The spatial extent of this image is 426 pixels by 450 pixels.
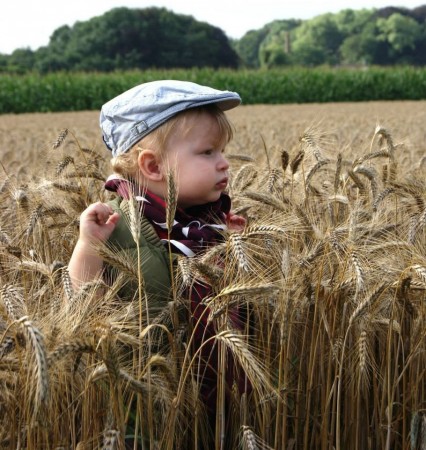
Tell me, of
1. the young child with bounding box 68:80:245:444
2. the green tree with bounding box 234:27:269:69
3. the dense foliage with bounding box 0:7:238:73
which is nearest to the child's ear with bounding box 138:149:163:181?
the young child with bounding box 68:80:245:444

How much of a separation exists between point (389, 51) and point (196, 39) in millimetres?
29300

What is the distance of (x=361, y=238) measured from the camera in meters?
2.66

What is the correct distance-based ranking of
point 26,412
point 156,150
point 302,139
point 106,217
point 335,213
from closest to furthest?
point 26,412 → point 106,217 → point 156,150 → point 335,213 → point 302,139

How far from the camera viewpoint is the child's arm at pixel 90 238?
7.63 ft

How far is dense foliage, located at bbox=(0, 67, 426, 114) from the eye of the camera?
3550 cm

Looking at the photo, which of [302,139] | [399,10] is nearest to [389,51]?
[399,10]

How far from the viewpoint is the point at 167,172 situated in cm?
244

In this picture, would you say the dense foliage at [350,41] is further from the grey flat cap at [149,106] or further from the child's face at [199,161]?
the child's face at [199,161]

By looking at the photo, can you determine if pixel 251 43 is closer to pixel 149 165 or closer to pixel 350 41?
pixel 350 41

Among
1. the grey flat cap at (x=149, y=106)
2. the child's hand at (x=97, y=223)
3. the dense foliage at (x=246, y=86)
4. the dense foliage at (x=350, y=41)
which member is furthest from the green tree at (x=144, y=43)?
the child's hand at (x=97, y=223)

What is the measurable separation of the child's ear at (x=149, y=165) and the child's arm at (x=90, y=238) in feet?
0.84

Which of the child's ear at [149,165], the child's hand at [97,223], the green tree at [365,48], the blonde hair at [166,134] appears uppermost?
the blonde hair at [166,134]

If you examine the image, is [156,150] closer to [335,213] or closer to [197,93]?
[197,93]

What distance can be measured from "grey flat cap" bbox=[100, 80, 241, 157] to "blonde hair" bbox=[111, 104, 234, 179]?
0.02 meters
